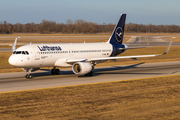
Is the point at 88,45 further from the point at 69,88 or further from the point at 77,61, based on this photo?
the point at 69,88

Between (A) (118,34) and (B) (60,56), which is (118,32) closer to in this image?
(A) (118,34)

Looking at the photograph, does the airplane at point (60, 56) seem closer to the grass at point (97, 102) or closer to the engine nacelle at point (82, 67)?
the engine nacelle at point (82, 67)

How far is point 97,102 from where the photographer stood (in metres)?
20.1

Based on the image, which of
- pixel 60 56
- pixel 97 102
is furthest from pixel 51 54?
pixel 97 102

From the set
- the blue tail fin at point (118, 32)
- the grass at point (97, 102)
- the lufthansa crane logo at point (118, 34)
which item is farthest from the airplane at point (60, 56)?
the grass at point (97, 102)

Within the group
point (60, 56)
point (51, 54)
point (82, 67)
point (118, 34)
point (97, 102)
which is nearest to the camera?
point (97, 102)

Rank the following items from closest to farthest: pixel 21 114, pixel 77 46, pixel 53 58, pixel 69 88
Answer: pixel 21 114 < pixel 69 88 < pixel 53 58 < pixel 77 46

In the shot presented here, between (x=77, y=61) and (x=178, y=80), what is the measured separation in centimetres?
1250

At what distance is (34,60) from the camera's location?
30.5 metres

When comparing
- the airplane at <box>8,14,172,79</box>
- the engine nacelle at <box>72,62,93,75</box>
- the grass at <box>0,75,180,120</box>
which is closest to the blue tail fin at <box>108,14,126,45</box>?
the airplane at <box>8,14,172,79</box>

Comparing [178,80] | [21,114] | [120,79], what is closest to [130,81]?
[120,79]

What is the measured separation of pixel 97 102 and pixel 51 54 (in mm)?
13486

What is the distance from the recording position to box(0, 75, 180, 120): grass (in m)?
16.8

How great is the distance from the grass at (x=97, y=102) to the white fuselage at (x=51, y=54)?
6.63 m
